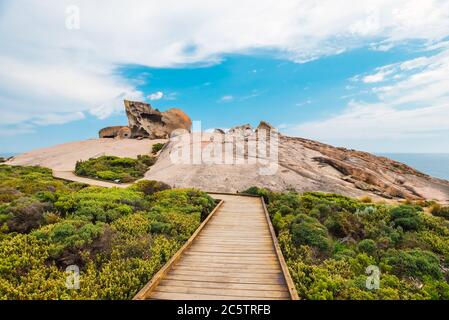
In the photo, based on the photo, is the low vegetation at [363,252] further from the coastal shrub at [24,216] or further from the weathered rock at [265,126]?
the weathered rock at [265,126]

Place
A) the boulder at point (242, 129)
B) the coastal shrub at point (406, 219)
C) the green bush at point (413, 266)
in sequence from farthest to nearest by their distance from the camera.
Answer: the boulder at point (242, 129) < the coastal shrub at point (406, 219) < the green bush at point (413, 266)

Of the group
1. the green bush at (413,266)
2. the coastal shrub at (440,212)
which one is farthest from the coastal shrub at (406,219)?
the coastal shrub at (440,212)

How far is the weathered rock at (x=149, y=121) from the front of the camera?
5519 centimetres

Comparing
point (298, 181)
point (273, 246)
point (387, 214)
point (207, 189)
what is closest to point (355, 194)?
point (298, 181)

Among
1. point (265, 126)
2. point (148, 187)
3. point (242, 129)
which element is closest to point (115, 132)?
point (242, 129)

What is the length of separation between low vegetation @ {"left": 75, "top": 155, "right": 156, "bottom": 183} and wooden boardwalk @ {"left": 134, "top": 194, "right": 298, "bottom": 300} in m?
20.1

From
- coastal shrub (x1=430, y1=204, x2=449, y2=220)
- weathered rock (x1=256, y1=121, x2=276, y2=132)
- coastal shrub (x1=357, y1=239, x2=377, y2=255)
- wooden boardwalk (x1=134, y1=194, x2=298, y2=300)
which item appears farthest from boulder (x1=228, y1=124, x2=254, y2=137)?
coastal shrub (x1=357, y1=239, x2=377, y2=255)

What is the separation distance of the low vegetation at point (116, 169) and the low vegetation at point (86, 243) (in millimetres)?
15395

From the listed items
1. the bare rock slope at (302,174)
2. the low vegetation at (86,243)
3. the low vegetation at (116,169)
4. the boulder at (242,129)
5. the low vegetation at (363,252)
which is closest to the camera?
the low vegetation at (86,243)

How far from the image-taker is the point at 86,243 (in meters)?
8.66

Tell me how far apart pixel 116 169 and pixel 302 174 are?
20879 millimetres

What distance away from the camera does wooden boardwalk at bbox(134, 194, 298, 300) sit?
6375mm
